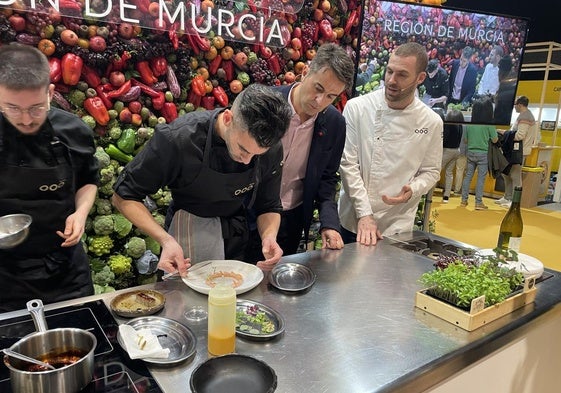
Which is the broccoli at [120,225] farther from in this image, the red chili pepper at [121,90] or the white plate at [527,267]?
the white plate at [527,267]

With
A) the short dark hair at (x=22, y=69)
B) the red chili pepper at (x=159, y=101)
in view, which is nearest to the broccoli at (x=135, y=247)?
the red chili pepper at (x=159, y=101)

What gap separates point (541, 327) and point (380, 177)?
1.12 metres

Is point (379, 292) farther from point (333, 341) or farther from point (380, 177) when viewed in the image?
point (380, 177)

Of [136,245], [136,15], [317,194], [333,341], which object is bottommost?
[136,245]

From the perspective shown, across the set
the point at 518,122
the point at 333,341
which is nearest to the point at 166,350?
the point at 333,341

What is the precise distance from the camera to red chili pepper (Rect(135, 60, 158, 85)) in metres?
2.81

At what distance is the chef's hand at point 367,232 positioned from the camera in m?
2.22

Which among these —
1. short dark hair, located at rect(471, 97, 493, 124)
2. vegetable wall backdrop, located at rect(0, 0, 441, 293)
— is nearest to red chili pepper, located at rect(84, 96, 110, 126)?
vegetable wall backdrop, located at rect(0, 0, 441, 293)

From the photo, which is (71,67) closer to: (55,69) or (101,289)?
(55,69)

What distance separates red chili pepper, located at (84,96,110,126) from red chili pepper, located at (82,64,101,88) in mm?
88

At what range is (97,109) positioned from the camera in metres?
2.65

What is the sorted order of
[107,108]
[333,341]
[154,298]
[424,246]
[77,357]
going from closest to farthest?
[77,357] → [333,341] → [154,298] → [424,246] → [107,108]

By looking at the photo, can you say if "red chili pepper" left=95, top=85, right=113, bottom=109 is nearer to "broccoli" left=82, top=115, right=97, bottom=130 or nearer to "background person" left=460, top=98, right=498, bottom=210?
"broccoli" left=82, top=115, right=97, bottom=130

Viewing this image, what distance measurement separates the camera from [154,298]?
4.68 ft
